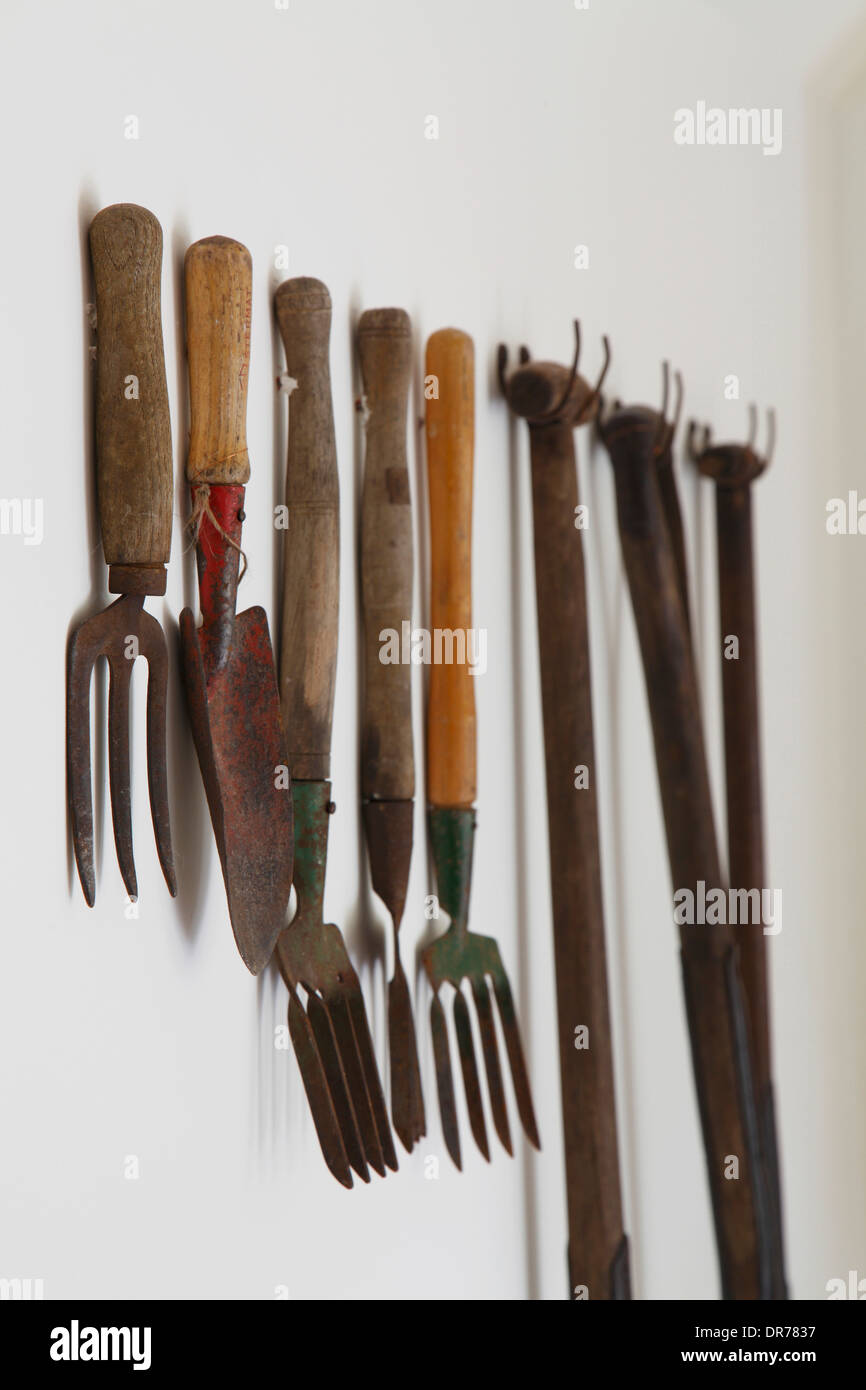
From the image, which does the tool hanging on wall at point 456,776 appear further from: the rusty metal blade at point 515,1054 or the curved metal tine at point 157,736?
the curved metal tine at point 157,736

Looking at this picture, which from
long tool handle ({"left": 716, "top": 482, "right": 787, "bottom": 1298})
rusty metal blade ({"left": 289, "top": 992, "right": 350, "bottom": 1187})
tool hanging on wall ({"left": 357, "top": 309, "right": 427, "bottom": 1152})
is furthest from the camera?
long tool handle ({"left": 716, "top": 482, "right": 787, "bottom": 1298})

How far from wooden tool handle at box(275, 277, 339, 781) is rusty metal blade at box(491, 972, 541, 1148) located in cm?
27

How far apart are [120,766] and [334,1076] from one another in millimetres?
301

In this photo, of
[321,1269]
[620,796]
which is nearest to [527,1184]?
[321,1269]

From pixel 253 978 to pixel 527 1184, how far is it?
45cm

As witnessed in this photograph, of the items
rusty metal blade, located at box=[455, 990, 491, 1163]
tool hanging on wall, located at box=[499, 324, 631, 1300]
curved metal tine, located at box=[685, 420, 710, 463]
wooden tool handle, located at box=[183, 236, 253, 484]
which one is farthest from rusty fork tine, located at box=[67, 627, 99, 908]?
curved metal tine, located at box=[685, 420, 710, 463]

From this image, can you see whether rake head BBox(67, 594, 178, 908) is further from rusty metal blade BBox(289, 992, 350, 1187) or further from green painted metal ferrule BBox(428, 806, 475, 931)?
green painted metal ferrule BBox(428, 806, 475, 931)

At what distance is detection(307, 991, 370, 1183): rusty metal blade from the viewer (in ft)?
2.84

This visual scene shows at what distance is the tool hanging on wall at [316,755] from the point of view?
2.82ft

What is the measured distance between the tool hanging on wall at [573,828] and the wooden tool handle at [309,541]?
0.29 meters

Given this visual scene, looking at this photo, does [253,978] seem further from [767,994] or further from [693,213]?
[693,213]

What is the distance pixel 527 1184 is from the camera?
3.77 feet

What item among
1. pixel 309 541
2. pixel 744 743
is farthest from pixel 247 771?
pixel 744 743
